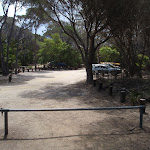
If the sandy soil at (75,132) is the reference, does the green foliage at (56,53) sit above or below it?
above

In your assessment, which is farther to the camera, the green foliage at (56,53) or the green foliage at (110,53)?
the green foliage at (56,53)

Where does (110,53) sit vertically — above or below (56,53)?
below

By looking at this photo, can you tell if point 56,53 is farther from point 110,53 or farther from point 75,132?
point 75,132

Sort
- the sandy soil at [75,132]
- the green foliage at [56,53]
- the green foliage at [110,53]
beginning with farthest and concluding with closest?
the green foliage at [56,53] → the green foliage at [110,53] → the sandy soil at [75,132]

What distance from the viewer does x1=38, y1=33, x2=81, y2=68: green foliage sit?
1529 inches

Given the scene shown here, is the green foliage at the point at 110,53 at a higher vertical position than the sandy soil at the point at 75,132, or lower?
higher

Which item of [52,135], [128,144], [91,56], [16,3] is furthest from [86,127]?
[16,3]

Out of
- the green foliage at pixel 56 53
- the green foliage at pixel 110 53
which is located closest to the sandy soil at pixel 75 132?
the green foliage at pixel 110 53

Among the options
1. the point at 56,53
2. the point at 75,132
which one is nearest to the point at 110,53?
the point at 56,53

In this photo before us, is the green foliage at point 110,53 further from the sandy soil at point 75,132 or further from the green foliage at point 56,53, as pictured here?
the sandy soil at point 75,132

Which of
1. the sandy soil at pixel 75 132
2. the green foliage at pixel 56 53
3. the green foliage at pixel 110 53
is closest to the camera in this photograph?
the sandy soil at pixel 75 132

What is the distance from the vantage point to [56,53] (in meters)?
39.3

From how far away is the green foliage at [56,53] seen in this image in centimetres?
3884

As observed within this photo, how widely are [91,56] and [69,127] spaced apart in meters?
9.74
